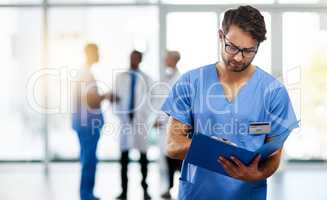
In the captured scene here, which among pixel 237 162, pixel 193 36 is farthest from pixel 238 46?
pixel 193 36

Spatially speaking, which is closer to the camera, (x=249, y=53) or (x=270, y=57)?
(x=249, y=53)

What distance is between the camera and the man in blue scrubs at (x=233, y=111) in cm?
164

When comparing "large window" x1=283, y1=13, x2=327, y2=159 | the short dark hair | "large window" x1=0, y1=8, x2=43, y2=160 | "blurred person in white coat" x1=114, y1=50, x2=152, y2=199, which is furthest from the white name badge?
"large window" x1=0, y1=8, x2=43, y2=160

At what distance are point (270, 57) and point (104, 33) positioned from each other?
2043 millimetres

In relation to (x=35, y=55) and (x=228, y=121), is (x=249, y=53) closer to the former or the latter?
(x=228, y=121)

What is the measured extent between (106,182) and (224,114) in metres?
4.34

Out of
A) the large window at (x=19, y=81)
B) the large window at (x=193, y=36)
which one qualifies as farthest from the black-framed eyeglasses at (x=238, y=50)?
the large window at (x=19, y=81)

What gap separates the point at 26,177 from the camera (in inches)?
247

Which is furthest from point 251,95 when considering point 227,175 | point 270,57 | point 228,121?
point 270,57

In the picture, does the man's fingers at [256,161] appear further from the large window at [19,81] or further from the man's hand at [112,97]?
the large window at [19,81]

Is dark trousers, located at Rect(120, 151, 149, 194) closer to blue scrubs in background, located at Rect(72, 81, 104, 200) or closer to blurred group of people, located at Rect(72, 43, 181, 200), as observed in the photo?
blurred group of people, located at Rect(72, 43, 181, 200)

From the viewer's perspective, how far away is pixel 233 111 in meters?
1.71

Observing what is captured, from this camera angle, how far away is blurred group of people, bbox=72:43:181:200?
14.3ft

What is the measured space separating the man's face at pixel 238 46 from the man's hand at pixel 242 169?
0.28m
